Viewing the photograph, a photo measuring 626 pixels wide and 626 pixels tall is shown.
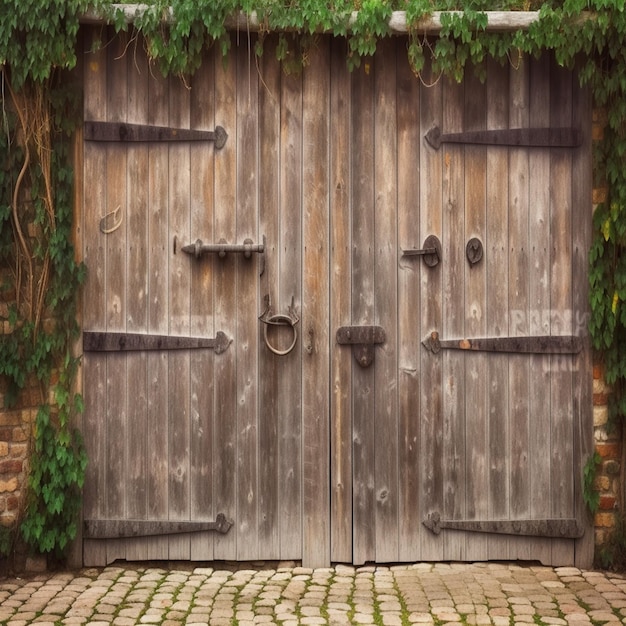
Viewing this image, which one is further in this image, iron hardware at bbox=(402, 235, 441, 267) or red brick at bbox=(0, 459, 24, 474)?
iron hardware at bbox=(402, 235, 441, 267)

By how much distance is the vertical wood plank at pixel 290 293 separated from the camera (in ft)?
17.9

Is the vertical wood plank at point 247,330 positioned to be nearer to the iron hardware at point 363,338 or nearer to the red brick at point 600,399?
the iron hardware at point 363,338

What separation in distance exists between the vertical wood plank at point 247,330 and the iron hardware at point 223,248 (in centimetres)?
5

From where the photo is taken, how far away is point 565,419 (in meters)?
5.53

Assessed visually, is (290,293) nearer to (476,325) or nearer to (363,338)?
(363,338)

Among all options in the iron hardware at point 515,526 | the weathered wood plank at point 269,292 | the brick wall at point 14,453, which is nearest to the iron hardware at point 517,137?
the weathered wood plank at point 269,292

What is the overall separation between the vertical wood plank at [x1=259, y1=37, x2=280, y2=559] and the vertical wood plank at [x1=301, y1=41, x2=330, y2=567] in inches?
5.4

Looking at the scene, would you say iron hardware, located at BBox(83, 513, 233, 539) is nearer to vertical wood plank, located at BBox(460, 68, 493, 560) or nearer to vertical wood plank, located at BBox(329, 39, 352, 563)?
vertical wood plank, located at BBox(329, 39, 352, 563)

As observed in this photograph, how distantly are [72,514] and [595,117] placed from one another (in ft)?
10.8

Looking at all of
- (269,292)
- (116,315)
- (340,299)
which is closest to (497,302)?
(340,299)

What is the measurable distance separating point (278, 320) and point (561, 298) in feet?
4.78

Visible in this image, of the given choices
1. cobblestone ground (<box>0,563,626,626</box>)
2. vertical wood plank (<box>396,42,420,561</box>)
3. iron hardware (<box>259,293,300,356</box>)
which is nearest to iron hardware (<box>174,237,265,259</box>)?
iron hardware (<box>259,293,300,356</box>)

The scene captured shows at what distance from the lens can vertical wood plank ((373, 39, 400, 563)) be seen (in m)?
5.46

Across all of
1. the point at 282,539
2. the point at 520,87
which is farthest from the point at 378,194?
the point at 282,539
